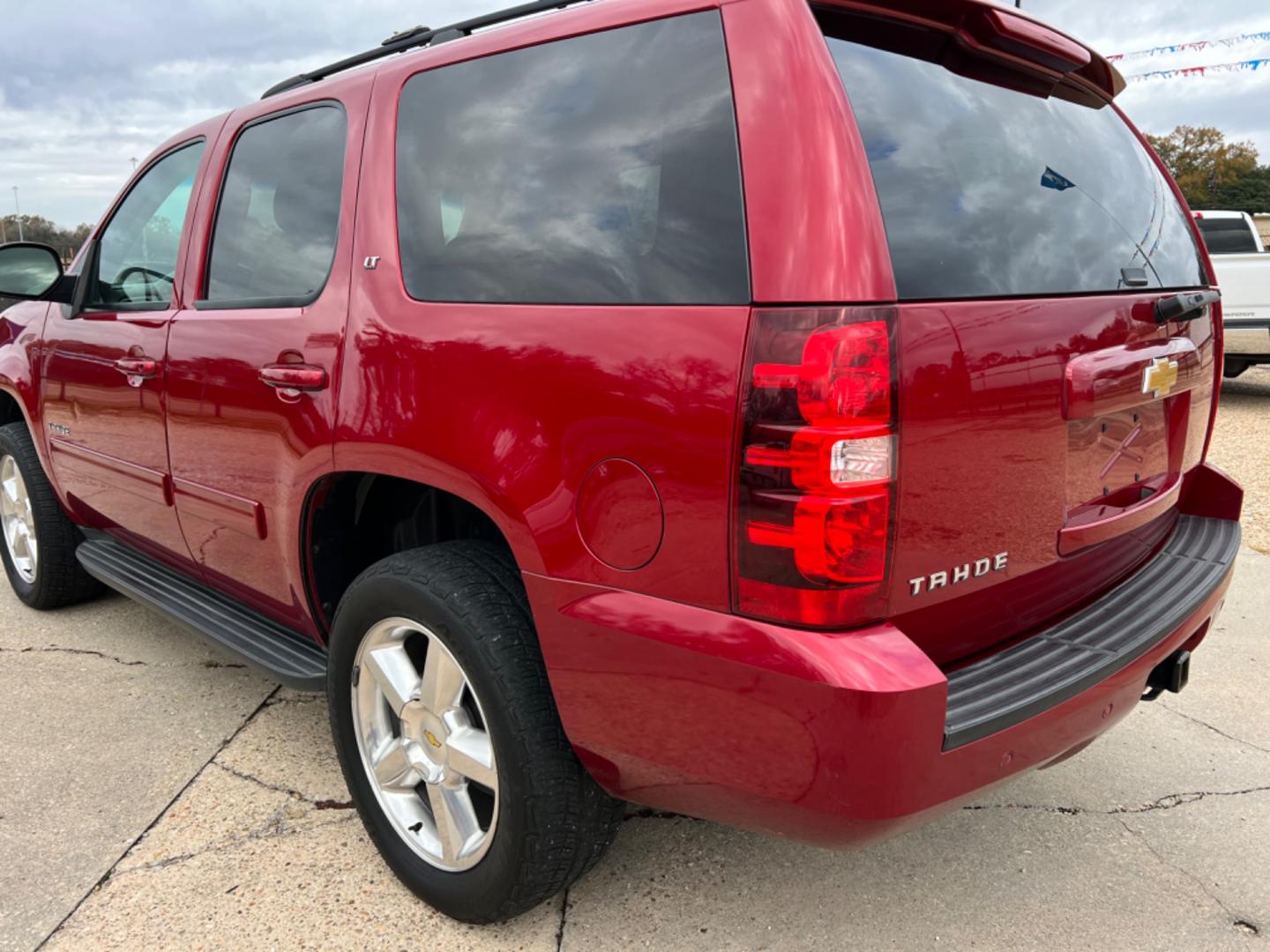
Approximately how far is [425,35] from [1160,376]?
6.28ft

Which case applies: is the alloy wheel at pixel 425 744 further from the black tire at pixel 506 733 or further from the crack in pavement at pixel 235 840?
the crack in pavement at pixel 235 840

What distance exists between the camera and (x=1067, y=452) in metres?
1.85

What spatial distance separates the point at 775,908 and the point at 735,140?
1.69 m

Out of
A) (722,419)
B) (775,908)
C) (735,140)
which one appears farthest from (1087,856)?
(735,140)

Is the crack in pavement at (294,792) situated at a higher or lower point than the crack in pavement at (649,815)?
lower

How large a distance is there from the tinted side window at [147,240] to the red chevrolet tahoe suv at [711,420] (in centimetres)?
55

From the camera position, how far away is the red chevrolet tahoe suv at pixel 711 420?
1.54 meters

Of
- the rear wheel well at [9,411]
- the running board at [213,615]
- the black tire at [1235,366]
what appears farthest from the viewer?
the black tire at [1235,366]

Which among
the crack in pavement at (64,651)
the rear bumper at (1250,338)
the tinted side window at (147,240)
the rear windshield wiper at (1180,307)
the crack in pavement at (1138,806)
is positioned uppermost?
the tinted side window at (147,240)

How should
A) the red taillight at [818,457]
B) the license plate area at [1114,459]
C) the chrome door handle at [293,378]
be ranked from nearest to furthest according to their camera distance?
the red taillight at [818,457], the license plate area at [1114,459], the chrome door handle at [293,378]

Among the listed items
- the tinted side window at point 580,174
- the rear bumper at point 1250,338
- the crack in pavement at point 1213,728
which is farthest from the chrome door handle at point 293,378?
the rear bumper at point 1250,338

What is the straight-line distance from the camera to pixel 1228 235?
35.3 ft

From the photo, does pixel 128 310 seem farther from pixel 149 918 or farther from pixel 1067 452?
pixel 1067 452

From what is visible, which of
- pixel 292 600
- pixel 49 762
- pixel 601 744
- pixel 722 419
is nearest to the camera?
pixel 722 419
